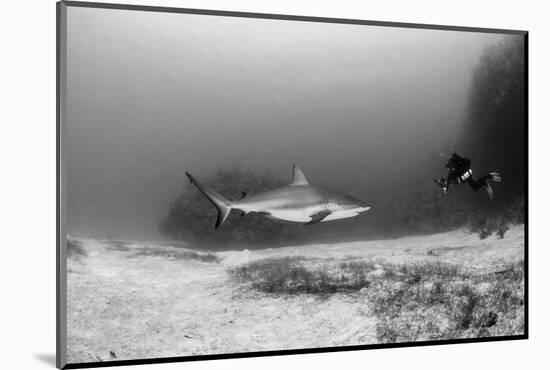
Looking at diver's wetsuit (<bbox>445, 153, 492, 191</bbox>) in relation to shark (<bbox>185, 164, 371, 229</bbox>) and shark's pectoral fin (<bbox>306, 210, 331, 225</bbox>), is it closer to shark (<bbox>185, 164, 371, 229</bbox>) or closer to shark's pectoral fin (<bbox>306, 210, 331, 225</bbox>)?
shark (<bbox>185, 164, 371, 229</bbox>)

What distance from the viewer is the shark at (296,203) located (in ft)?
20.8

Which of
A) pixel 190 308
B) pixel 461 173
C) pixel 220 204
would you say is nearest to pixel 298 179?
pixel 220 204

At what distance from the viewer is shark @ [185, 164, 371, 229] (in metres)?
6.34

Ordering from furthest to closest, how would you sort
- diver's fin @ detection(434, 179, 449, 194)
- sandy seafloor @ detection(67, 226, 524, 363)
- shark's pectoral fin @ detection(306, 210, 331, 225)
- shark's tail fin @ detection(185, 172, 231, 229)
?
diver's fin @ detection(434, 179, 449, 194) → shark's pectoral fin @ detection(306, 210, 331, 225) → shark's tail fin @ detection(185, 172, 231, 229) → sandy seafloor @ detection(67, 226, 524, 363)

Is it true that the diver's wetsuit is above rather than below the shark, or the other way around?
above

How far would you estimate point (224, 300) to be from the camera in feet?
20.6

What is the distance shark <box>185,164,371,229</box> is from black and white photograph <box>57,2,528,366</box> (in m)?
0.02

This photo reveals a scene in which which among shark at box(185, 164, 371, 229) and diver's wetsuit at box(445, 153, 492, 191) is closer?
shark at box(185, 164, 371, 229)

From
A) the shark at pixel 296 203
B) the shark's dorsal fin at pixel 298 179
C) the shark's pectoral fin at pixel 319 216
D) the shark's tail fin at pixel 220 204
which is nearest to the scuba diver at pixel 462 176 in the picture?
the shark at pixel 296 203

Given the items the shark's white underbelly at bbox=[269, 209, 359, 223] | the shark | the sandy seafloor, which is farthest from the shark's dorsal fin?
the sandy seafloor

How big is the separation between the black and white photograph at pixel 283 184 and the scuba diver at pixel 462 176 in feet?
0.06

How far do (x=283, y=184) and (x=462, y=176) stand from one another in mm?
2501

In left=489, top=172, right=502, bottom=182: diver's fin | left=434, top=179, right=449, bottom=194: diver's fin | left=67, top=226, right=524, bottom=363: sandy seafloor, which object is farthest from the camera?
left=489, top=172, right=502, bottom=182: diver's fin

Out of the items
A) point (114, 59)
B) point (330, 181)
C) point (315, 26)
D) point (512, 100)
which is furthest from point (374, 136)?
point (114, 59)
